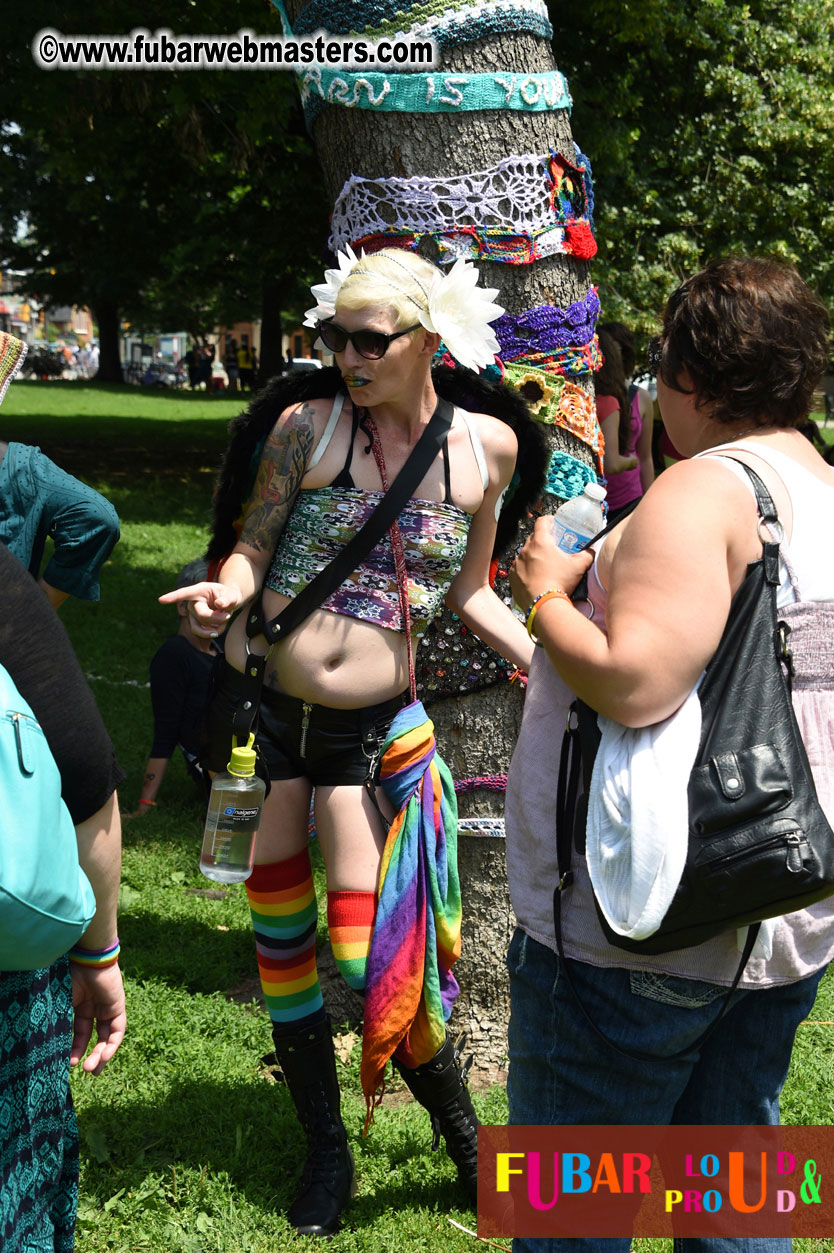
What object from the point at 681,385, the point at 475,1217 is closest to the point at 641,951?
the point at 681,385

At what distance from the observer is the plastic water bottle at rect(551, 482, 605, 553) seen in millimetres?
2168

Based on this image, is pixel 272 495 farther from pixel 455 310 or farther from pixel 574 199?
pixel 574 199

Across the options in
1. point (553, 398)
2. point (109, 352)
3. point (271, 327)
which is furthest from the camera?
point (109, 352)

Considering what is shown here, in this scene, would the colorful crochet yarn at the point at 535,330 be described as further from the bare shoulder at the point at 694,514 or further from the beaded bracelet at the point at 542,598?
the bare shoulder at the point at 694,514

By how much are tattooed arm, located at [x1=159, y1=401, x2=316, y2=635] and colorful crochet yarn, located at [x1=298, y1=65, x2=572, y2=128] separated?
3.35 ft

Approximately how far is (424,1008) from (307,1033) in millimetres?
383

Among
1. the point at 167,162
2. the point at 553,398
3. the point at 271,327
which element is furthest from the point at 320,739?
the point at 271,327

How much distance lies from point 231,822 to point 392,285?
1.30 meters

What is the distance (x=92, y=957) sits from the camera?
2.03 m

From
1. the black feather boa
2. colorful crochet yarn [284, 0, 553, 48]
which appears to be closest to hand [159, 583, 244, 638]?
the black feather boa

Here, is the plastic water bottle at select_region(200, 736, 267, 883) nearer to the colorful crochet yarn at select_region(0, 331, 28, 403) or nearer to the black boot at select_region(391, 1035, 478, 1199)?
the black boot at select_region(391, 1035, 478, 1199)

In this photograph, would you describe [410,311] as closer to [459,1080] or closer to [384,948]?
[384,948]

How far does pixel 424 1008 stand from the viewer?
2.91m

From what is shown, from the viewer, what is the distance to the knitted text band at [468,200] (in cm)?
336
